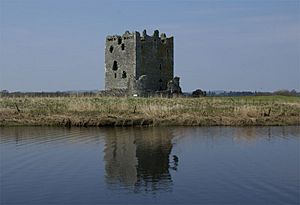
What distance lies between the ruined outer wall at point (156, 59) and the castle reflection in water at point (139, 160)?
26768mm

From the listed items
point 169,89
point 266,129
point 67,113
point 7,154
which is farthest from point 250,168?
point 169,89

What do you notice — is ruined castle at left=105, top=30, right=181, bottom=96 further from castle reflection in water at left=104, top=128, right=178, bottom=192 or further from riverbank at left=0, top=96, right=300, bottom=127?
castle reflection in water at left=104, top=128, right=178, bottom=192

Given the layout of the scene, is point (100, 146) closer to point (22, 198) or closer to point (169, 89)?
point (22, 198)

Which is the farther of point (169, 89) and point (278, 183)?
point (169, 89)

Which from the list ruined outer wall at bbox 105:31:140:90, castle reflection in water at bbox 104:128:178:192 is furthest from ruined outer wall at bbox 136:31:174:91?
castle reflection in water at bbox 104:128:178:192

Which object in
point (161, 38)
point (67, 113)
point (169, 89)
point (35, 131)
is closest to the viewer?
point (35, 131)

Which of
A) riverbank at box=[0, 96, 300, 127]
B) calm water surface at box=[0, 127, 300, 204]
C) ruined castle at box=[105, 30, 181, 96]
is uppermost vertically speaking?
ruined castle at box=[105, 30, 181, 96]

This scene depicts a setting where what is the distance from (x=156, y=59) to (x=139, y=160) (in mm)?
36479

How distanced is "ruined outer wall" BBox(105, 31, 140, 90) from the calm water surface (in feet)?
87.2

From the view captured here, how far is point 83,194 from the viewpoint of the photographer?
11141mm

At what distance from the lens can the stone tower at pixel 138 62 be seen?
48.9 m

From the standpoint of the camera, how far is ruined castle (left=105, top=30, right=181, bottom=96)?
4882 centimetres

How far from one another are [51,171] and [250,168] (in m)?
5.53

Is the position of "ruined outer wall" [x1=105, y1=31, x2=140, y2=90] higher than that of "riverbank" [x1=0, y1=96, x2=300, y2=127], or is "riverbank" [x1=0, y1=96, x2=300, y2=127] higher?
"ruined outer wall" [x1=105, y1=31, x2=140, y2=90]
